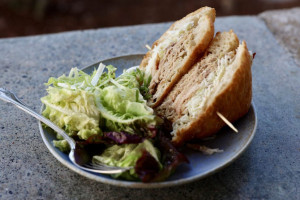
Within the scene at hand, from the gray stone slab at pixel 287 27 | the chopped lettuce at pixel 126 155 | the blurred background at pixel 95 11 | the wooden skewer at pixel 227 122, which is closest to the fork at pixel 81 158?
the chopped lettuce at pixel 126 155

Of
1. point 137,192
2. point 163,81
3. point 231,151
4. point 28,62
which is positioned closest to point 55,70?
point 28,62

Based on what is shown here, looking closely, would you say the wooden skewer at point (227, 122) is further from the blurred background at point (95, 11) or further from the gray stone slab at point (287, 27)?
the blurred background at point (95, 11)

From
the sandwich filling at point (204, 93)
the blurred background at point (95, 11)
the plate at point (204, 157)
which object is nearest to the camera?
the plate at point (204, 157)

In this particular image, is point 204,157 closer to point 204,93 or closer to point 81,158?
point 204,93

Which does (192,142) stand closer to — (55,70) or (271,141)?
(271,141)

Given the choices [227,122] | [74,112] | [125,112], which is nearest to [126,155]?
[125,112]

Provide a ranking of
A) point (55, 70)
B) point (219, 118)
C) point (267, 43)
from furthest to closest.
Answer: point (267, 43) < point (55, 70) < point (219, 118)
